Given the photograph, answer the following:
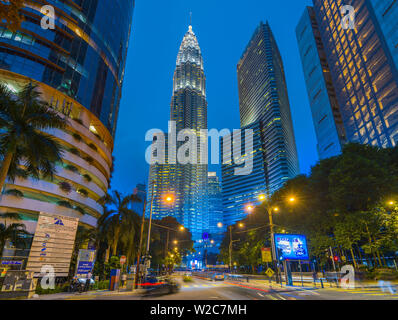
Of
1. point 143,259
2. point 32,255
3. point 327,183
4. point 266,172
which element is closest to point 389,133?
point 327,183

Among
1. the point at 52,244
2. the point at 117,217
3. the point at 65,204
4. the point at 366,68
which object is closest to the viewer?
the point at 52,244

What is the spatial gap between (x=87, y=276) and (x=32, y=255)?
4762mm

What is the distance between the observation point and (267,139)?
→ 175125 millimetres

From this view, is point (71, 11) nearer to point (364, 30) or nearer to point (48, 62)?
point (48, 62)

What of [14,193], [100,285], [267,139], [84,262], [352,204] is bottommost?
[100,285]

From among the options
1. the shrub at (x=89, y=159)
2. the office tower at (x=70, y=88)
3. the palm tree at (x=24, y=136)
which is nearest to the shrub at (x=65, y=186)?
the office tower at (x=70, y=88)

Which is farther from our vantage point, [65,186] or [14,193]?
[65,186]

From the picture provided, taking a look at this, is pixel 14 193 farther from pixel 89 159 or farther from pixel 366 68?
pixel 366 68

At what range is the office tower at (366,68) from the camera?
61.5 metres

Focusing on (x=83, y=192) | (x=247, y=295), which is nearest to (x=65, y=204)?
(x=83, y=192)

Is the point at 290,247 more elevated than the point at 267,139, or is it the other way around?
the point at 267,139

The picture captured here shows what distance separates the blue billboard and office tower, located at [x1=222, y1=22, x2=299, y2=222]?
13361 centimetres

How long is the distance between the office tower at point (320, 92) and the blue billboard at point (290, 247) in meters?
64.7

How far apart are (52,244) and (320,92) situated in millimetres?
106170
